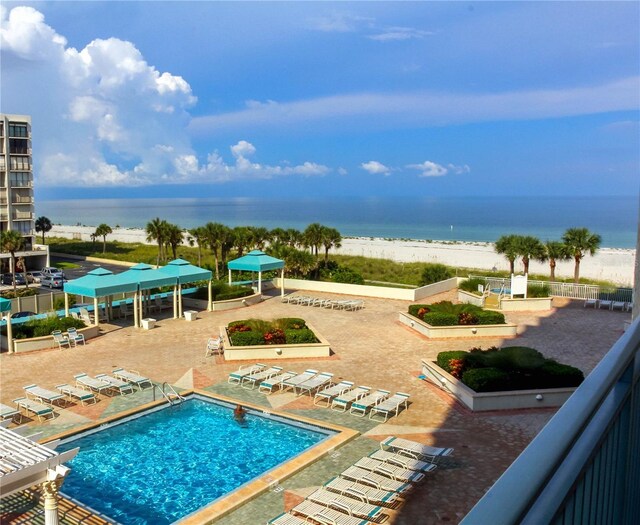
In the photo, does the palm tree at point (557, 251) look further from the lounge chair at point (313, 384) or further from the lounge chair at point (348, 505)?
the lounge chair at point (348, 505)

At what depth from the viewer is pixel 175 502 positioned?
9.90 meters

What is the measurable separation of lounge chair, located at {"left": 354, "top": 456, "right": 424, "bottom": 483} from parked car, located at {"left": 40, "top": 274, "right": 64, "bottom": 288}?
104 ft

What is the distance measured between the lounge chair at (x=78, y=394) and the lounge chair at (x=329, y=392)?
572cm

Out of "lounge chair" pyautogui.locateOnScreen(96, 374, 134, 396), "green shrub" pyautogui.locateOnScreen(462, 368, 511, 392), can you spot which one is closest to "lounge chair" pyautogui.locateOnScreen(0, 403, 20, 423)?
"lounge chair" pyautogui.locateOnScreen(96, 374, 134, 396)

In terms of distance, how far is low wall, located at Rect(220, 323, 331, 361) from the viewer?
18.4m

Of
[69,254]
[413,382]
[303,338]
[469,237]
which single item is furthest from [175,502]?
[469,237]

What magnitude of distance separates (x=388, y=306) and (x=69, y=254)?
126 feet

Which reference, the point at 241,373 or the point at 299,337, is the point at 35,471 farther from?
the point at 299,337

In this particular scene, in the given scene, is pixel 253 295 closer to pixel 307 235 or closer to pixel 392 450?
pixel 307 235

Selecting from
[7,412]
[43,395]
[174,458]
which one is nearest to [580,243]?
[174,458]

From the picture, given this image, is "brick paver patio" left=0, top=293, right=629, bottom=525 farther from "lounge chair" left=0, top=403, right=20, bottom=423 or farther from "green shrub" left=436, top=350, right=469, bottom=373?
"green shrub" left=436, top=350, right=469, bottom=373

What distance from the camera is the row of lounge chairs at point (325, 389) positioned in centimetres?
1380

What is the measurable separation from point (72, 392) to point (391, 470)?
8736 millimetres

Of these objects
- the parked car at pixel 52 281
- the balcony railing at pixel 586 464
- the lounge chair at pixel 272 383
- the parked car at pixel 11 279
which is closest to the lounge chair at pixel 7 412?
the lounge chair at pixel 272 383
